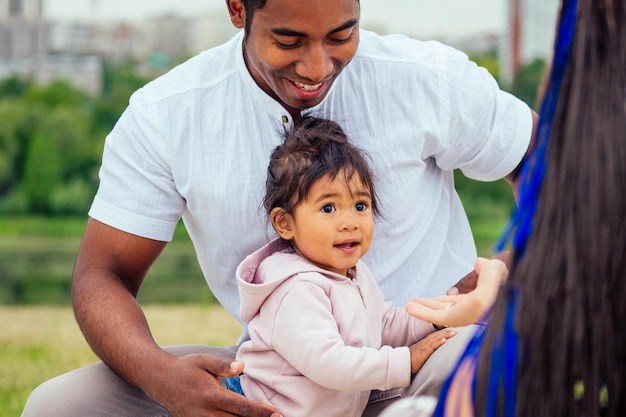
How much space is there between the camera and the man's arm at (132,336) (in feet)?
7.15

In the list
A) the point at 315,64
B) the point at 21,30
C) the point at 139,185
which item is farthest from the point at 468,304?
the point at 21,30

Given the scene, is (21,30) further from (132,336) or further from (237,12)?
(132,336)

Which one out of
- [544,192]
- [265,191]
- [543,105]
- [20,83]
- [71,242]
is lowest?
[71,242]

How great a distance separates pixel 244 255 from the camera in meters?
2.62

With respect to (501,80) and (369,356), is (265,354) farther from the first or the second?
(501,80)

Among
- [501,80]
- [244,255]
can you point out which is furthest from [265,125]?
[501,80]

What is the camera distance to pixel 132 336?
2.42 m

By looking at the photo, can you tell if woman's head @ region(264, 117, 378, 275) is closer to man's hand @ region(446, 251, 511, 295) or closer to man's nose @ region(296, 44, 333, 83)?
man's nose @ region(296, 44, 333, 83)

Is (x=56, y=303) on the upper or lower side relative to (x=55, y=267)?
upper

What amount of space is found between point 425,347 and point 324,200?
1.27 ft

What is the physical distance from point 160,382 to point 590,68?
48.9 inches

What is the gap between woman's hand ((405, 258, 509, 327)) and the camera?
1922mm

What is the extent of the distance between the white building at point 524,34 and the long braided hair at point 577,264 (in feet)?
27.4

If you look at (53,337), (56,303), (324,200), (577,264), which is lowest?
(56,303)
